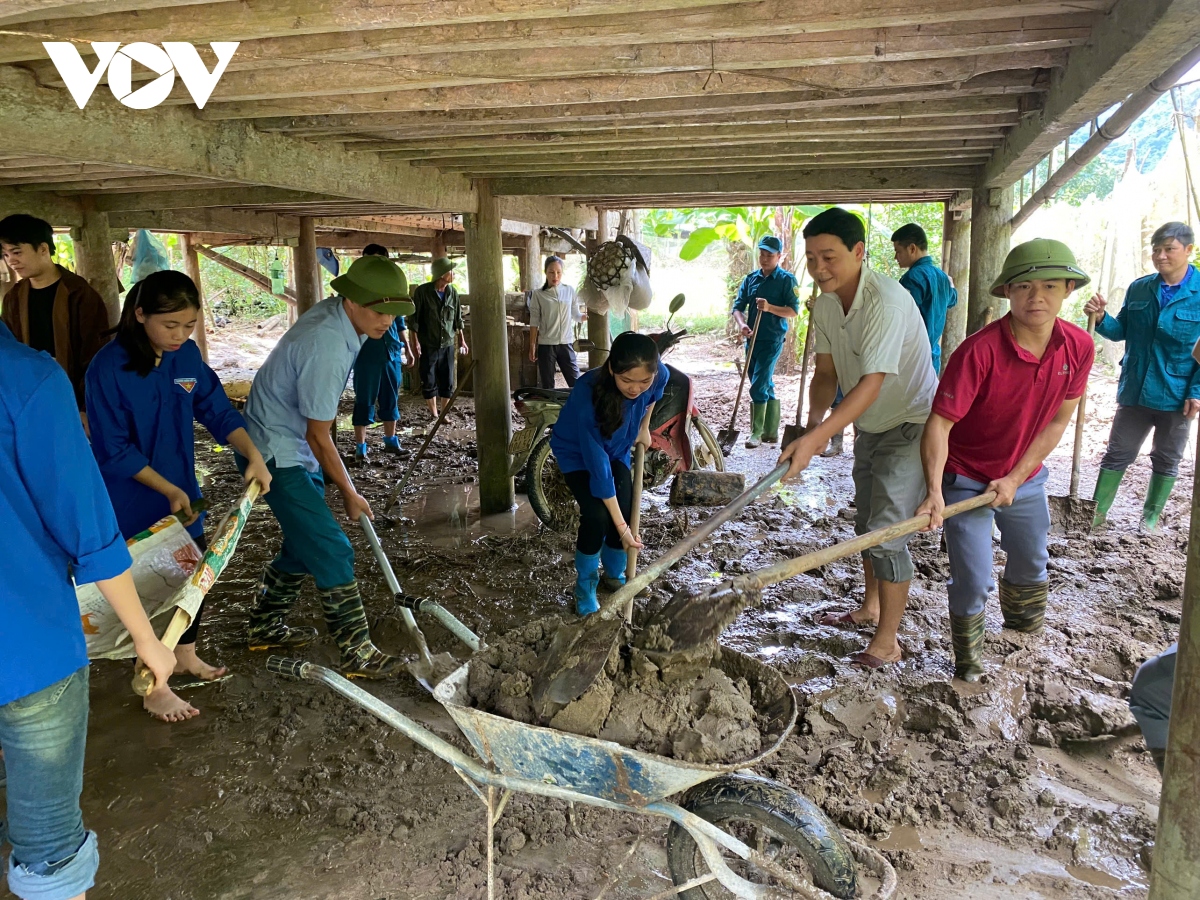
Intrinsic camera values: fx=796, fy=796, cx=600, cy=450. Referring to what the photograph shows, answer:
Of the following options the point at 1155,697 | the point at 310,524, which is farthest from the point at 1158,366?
the point at 310,524

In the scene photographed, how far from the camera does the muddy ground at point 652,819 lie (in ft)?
8.41

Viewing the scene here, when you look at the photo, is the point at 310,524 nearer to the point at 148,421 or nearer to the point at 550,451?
the point at 148,421

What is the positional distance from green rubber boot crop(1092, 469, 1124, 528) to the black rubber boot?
5224mm

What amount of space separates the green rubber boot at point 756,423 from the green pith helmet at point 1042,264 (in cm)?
531

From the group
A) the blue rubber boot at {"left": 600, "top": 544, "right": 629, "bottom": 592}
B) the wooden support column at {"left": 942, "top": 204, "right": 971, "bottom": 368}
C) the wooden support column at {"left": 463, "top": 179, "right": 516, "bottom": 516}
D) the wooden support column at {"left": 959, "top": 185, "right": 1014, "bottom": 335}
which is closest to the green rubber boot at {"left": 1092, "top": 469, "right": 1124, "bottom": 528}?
the wooden support column at {"left": 959, "top": 185, "right": 1014, "bottom": 335}

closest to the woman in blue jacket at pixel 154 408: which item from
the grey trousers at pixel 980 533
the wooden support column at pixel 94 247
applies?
the grey trousers at pixel 980 533

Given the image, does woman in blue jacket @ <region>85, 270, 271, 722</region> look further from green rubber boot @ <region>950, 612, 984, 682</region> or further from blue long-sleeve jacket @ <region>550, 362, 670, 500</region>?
green rubber boot @ <region>950, 612, 984, 682</region>

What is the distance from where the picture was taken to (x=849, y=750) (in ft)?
10.4

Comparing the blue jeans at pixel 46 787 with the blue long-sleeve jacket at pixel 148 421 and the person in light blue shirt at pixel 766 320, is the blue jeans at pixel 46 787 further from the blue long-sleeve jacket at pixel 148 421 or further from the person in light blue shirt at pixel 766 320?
A: the person in light blue shirt at pixel 766 320

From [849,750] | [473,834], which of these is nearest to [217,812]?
[473,834]

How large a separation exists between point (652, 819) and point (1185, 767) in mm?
1680

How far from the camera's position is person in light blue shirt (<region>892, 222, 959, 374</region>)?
6.00 metres

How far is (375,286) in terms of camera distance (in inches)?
133

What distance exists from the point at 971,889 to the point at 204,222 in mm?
9358
